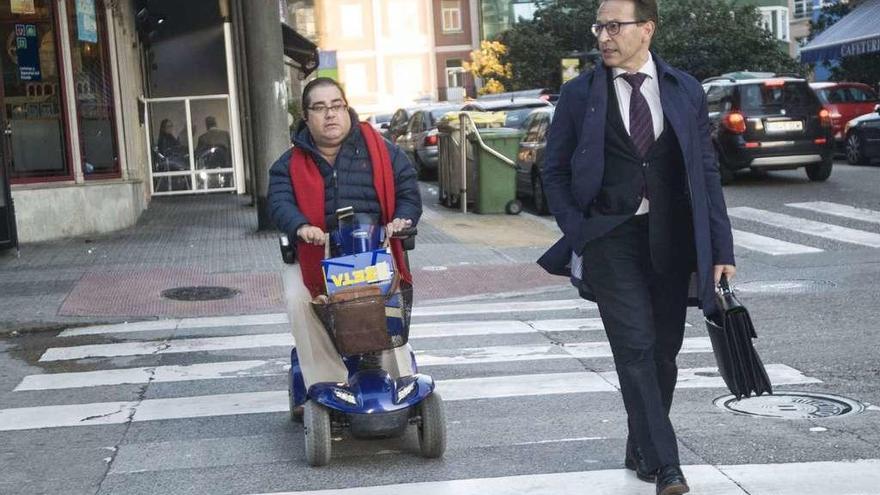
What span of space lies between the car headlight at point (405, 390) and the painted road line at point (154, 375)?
2.61 meters

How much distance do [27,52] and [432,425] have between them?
12.2 m

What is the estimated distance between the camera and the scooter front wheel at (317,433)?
231 inches

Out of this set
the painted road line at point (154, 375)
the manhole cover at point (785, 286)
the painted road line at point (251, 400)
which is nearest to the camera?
the painted road line at point (251, 400)

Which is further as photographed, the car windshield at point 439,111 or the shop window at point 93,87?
the car windshield at point 439,111

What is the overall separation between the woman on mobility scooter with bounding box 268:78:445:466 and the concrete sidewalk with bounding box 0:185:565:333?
5.55 m

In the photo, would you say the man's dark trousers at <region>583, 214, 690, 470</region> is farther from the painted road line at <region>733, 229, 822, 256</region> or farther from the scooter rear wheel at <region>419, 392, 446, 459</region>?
the painted road line at <region>733, 229, 822, 256</region>

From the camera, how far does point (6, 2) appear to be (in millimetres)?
16422

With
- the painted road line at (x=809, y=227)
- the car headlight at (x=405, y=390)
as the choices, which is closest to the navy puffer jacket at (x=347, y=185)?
the car headlight at (x=405, y=390)

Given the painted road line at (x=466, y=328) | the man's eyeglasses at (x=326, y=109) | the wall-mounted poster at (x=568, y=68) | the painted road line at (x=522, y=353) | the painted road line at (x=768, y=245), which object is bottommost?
the painted road line at (x=768, y=245)

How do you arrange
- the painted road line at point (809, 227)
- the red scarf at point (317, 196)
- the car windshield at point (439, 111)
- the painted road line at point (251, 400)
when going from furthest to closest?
1. the car windshield at point (439, 111)
2. the painted road line at point (809, 227)
3. the painted road line at point (251, 400)
4. the red scarf at point (317, 196)

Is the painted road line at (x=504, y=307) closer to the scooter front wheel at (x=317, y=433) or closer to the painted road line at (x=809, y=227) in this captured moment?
the painted road line at (x=809, y=227)

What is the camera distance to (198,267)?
46.1 ft

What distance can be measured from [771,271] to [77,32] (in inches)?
364

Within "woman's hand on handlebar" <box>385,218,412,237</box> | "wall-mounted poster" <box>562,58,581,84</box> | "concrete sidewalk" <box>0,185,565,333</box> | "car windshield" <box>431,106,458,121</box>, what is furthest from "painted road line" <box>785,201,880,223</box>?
"wall-mounted poster" <box>562,58,581,84</box>
